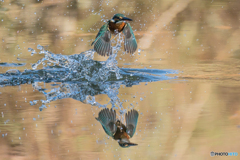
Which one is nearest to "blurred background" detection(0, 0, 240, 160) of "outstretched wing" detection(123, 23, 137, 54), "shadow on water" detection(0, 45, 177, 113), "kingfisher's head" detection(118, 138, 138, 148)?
"kingfisher's head" detection(118, 138, 138, 148)

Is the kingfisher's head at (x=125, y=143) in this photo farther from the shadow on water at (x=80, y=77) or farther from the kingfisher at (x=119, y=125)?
the shadow on water at (x=80, y=77)

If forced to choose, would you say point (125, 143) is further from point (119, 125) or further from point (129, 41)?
point (129, 41)

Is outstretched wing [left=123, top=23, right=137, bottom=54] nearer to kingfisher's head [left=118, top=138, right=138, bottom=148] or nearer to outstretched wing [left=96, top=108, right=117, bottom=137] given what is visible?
outstretched wing [left=96, top=108, right=117, bottom=137]

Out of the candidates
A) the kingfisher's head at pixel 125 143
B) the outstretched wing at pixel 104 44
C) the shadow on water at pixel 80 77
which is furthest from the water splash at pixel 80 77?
the kingfisher's head at pixel 125 143

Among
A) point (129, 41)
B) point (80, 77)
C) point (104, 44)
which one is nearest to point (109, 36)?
point (104, 44)

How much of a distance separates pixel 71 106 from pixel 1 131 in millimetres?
673

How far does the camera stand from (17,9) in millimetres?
10406

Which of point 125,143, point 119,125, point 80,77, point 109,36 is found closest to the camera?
point 125,143

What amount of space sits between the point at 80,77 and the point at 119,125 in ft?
5.48

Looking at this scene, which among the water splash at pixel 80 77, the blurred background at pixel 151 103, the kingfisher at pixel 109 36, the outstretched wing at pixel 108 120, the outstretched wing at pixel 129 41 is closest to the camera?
the blurred background at pixel 151 103

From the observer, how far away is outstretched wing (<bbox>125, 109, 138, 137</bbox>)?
8.90 ft

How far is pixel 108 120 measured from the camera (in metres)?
2.90

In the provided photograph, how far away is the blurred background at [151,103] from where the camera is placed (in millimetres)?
2465

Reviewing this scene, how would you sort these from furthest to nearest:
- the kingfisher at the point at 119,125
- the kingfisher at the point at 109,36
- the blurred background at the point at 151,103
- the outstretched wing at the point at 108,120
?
1. the kingfisher at the point at 109,36
2. the outstretched wing at the point at 108,120
3. the kingfisher at the point at 119,125
4. the blurred background at the point at 151,103
